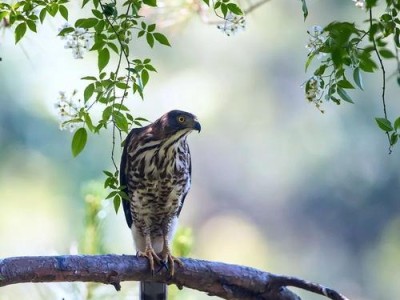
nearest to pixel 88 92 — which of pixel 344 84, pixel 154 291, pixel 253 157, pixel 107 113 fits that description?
pixel 107 113

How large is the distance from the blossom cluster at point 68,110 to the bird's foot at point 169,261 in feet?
3.35

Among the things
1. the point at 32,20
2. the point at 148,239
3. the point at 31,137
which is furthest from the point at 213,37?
the point at 32,20

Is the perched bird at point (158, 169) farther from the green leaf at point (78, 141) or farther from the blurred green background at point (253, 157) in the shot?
the blurred green background at point (253, 157)

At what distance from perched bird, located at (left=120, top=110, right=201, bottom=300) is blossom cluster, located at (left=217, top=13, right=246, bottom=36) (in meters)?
1.26

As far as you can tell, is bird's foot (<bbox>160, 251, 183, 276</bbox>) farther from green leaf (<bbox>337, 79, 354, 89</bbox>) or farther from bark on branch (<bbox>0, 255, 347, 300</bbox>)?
green leaf (<bbox>337, 79, 354, 89</bbox>)

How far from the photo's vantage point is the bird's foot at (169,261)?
436 cm

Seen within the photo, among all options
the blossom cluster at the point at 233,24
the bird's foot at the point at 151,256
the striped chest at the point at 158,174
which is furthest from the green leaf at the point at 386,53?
the striped chest at the point at 158,174

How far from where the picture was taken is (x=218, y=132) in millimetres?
13398

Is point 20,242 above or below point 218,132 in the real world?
below

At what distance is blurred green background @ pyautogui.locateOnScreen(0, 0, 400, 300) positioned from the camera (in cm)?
1192

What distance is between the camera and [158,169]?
16.1ft

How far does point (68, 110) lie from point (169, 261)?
112 centimetres

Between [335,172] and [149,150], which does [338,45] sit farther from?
[335,172]

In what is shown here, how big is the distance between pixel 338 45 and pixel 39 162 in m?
9.66
